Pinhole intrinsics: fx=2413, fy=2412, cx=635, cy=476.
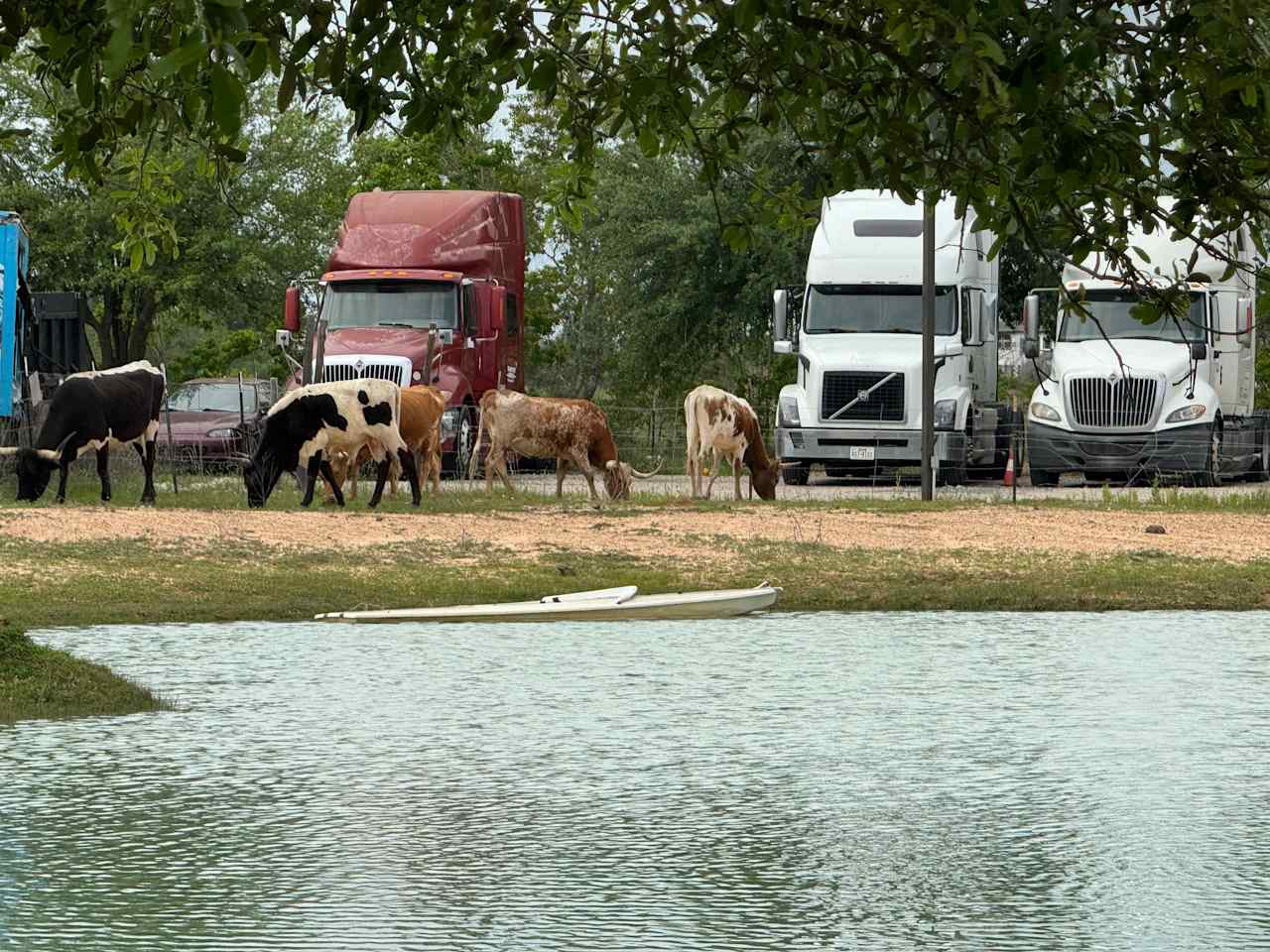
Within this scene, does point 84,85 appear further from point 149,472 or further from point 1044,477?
point 1044,477

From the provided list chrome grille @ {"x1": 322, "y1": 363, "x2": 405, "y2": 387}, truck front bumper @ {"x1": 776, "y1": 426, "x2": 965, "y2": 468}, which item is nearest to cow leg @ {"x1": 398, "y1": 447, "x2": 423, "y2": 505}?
chrome grille @ {"x1": 322, "y1": 363, "x2": 405, "y2": 387}

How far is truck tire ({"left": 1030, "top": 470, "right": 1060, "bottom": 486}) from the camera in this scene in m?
34.0

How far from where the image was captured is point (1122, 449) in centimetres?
3353

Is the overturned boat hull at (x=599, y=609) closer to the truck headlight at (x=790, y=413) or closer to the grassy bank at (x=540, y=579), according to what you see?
the grassy bank at (x=540, y=579)

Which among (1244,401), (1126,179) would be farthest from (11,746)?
(1244,401)

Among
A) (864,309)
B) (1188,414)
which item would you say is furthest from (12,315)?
(1188,414)

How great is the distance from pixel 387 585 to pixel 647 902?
35.5 feet

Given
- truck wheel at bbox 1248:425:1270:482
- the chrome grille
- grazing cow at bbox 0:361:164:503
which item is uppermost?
the chrome grille

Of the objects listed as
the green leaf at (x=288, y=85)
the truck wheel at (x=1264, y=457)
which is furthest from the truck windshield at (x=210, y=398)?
the green leaf at (x=288, y=85)

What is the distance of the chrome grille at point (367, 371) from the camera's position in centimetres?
3364

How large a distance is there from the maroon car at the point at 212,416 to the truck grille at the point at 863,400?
25.8 feet

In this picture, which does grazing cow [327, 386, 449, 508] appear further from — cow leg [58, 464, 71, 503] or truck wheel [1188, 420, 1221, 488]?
truck wheel [1188, 420, 1221, 488]

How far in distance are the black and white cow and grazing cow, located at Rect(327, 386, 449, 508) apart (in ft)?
1.47

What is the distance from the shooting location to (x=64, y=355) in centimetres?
3512
